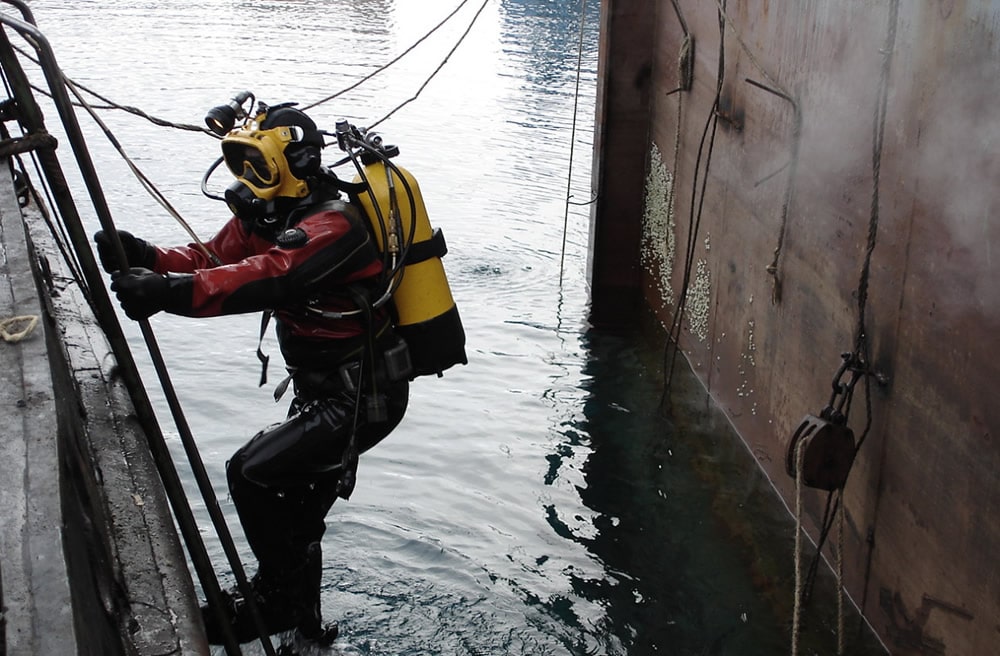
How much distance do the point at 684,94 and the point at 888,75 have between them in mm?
3161

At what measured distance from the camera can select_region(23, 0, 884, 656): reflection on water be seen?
492 cm

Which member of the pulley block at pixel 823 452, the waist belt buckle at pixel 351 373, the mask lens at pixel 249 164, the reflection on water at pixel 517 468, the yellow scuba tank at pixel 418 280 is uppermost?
the mask lens at pixel 249 164

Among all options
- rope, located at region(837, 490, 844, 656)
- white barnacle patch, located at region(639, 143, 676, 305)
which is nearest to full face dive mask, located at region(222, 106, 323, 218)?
rope, located at region(837, 490, 844, 656)

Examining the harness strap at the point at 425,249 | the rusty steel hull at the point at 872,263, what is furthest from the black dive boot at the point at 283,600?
the rusty steel hull at the point at 872,263

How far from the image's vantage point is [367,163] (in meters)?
4.12

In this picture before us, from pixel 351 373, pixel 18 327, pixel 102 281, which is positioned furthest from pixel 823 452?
pixel 18 327

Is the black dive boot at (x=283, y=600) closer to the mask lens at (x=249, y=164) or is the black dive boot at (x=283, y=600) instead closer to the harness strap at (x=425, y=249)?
the harness strap at (x=425, y=249)

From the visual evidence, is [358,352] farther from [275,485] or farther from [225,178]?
[225,178]

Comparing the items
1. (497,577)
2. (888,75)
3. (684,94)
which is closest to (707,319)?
(684,94)

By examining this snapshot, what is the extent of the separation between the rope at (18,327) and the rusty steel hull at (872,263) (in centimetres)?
296

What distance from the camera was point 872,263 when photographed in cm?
426

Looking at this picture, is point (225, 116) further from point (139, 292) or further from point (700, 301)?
point (700, 301)

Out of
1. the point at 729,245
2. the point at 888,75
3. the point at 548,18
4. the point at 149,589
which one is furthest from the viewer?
the point at 548,18

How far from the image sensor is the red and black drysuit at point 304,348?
12.3ft
